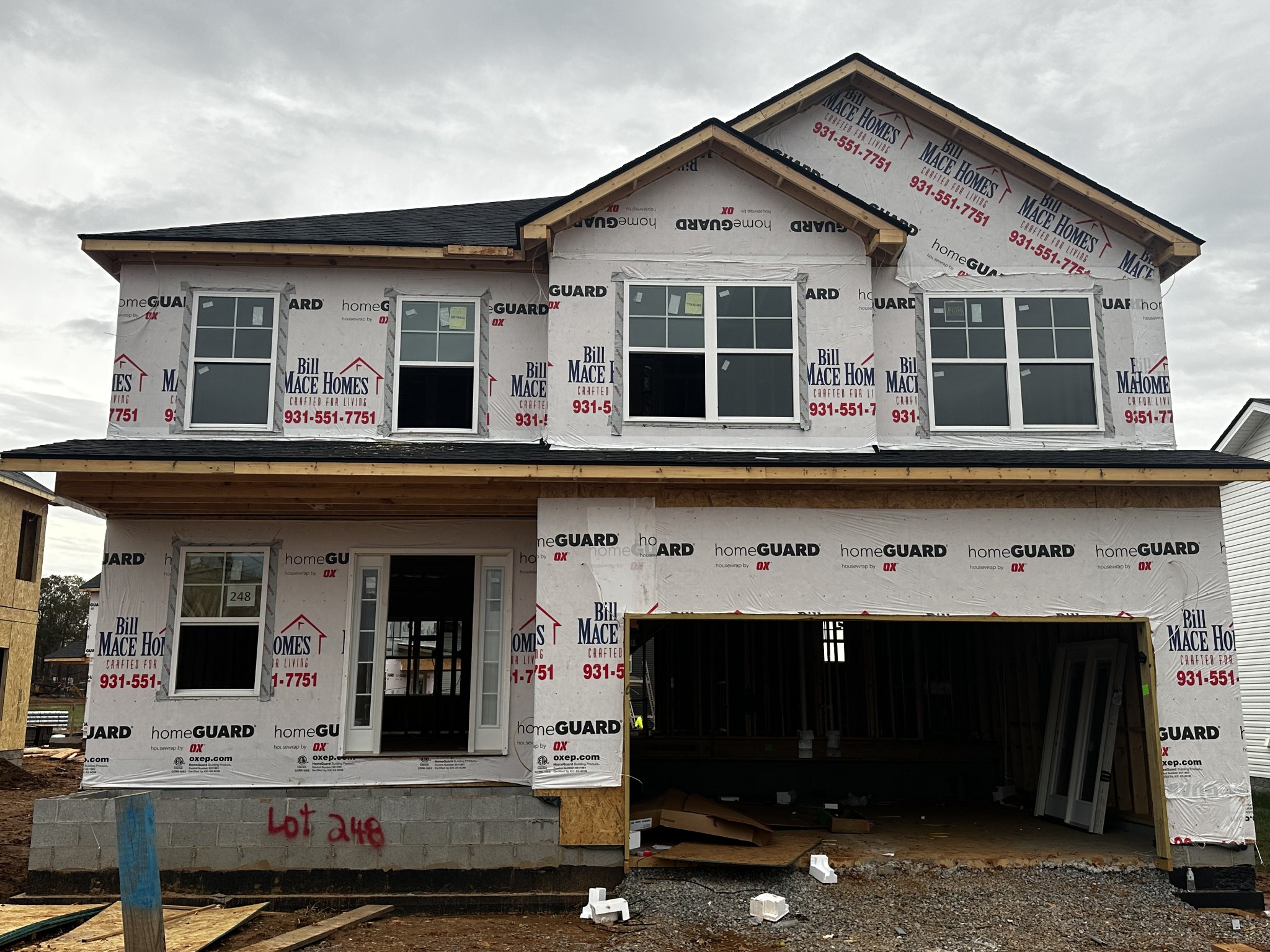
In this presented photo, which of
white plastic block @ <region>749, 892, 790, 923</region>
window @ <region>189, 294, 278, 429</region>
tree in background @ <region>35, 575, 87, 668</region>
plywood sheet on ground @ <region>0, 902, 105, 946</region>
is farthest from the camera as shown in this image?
tree in background @ <region>35, 575, 87, 668</region>

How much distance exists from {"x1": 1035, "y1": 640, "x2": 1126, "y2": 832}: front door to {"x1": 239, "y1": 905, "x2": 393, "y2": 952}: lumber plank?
814 centimetres

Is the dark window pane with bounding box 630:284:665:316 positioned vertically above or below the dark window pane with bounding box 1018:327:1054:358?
above

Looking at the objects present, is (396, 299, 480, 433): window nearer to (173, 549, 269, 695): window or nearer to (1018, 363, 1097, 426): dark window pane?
(173, 549, 269, 695): window

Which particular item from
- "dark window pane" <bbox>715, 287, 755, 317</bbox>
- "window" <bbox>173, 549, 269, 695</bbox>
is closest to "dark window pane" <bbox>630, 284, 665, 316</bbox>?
"dark window pane" <bbox>715, 287, 755, 317</bbox>

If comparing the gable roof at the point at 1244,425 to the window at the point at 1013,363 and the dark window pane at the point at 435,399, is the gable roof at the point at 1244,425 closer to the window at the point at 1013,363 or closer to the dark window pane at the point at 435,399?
the window at the point at 1013,363

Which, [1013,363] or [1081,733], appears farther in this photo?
[1081,733]

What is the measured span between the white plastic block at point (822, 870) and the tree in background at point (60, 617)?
62.7 m

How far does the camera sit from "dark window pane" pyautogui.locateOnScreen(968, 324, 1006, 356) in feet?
37.1

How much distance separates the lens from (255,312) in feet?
37.1

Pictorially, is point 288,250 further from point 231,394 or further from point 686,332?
point 686,332

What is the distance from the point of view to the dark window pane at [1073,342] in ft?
37.0

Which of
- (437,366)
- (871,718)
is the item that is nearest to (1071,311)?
(871,718)

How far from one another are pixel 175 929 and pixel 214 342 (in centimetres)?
631

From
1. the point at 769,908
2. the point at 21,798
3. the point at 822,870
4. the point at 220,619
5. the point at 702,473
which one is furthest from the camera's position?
the point at 21,798
